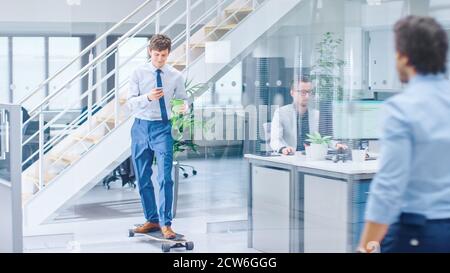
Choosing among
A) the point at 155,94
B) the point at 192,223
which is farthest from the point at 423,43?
the point at 192,223

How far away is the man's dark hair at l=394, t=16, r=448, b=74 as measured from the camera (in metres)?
2.82

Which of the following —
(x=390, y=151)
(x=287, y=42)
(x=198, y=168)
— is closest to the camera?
(x=390, y=151)

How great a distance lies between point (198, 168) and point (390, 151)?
3.70 m

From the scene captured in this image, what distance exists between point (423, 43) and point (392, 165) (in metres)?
0.46

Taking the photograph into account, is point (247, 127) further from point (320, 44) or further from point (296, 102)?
point (320, 44)

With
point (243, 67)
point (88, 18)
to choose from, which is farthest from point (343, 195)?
point (88, 18)

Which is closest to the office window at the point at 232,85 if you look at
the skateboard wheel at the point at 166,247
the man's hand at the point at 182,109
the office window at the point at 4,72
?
the man's hand at the point at 182,109

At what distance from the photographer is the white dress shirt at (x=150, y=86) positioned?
17.8 ft

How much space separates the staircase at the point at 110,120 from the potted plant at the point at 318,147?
99 cm

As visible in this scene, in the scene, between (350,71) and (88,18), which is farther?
(88,18)

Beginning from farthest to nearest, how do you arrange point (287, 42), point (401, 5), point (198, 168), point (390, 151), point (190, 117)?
1. point (198, 168)
2. point (190, 117)
3. point (287, 42)
4. point (401, 5)
5. point (390, 151)

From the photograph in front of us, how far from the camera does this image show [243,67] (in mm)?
5730

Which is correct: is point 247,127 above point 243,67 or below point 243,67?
below

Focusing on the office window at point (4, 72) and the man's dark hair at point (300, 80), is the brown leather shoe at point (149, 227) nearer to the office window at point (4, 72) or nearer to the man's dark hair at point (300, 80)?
the man's dark hair at point (300, 80)
